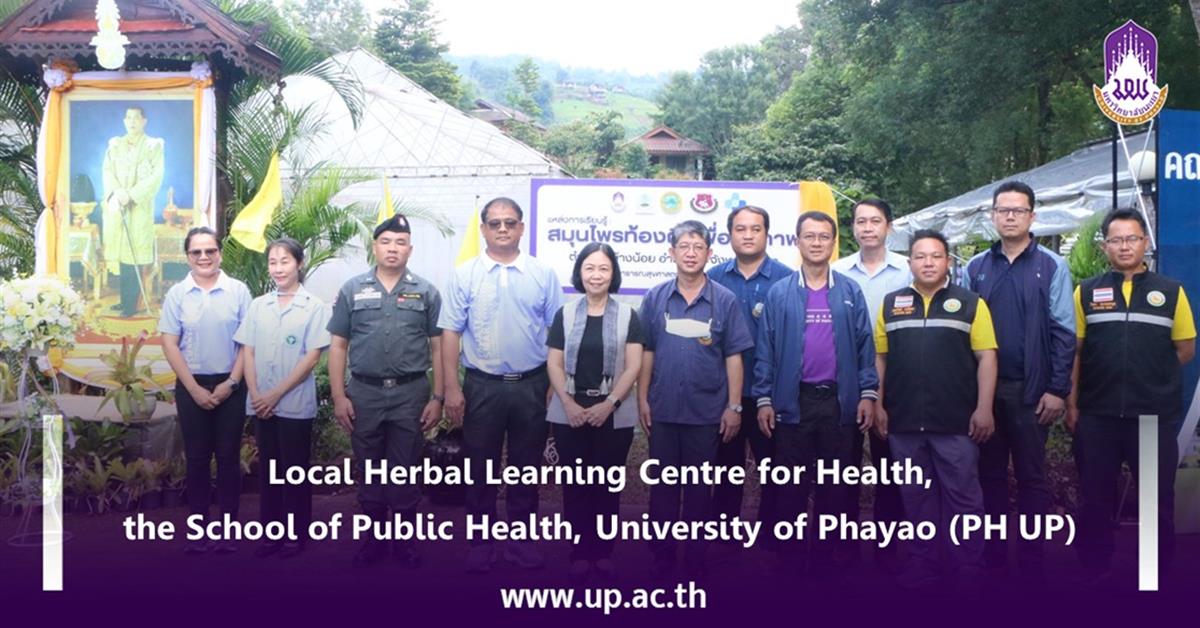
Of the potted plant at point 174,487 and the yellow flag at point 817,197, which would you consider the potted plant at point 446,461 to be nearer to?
the potted plant at point 174,487

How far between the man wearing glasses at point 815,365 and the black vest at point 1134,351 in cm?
101

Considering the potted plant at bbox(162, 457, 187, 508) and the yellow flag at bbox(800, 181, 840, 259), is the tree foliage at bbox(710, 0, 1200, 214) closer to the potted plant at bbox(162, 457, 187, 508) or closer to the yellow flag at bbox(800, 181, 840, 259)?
the yellow flag at bbox(800, 181, 840, 259)

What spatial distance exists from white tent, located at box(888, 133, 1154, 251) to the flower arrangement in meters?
7.30

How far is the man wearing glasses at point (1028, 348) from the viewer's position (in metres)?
4.93

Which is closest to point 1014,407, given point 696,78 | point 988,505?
point 988,505

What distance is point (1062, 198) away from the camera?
10.6 m

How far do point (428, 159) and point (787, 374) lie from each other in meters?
12.3

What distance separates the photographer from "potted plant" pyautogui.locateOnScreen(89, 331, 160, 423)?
6.88 m

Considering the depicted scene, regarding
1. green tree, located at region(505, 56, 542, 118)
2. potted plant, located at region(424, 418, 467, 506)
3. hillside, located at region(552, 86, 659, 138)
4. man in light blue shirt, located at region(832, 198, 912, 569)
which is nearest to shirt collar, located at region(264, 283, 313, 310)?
potted plant, located at region(424, 418, 467, 506)

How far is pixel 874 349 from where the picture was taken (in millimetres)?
4996

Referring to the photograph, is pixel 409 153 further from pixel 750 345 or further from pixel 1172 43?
pixel 750 345

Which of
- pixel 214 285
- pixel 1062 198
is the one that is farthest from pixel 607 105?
pixel 214 285

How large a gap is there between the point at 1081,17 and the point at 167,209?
11797 millimetres

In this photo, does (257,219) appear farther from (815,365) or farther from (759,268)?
(815,365)
